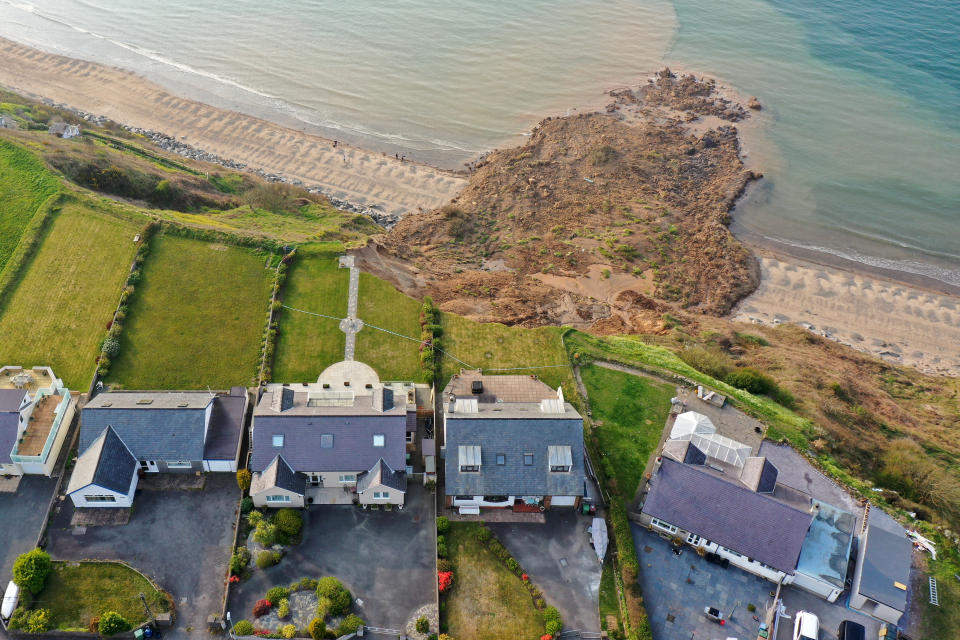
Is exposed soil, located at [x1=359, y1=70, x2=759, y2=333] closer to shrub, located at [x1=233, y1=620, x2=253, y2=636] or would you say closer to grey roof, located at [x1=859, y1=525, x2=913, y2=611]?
grey roof, located at [x1=859, y1=525, x2=913, y2=611]

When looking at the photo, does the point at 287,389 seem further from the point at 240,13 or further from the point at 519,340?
the point at 240,13

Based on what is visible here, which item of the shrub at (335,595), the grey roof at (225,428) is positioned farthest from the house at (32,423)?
the shrub at (335,595)

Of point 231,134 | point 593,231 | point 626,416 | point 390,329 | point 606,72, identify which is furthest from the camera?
point 606,72

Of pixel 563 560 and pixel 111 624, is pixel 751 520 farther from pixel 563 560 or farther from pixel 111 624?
pixel 111 624

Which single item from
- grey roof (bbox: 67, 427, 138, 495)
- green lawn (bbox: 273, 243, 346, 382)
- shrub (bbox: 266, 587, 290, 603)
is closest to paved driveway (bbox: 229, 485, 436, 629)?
shrub (bbox: 266, 587, 290, 603)

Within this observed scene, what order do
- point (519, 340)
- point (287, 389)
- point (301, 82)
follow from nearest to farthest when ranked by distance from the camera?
point (287, 389) < point (519, 340) < point (301, 82)

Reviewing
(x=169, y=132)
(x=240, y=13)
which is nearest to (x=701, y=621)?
(x=169, y=132)

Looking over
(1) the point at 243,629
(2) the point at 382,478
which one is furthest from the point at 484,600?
(1) the point at 243,629
